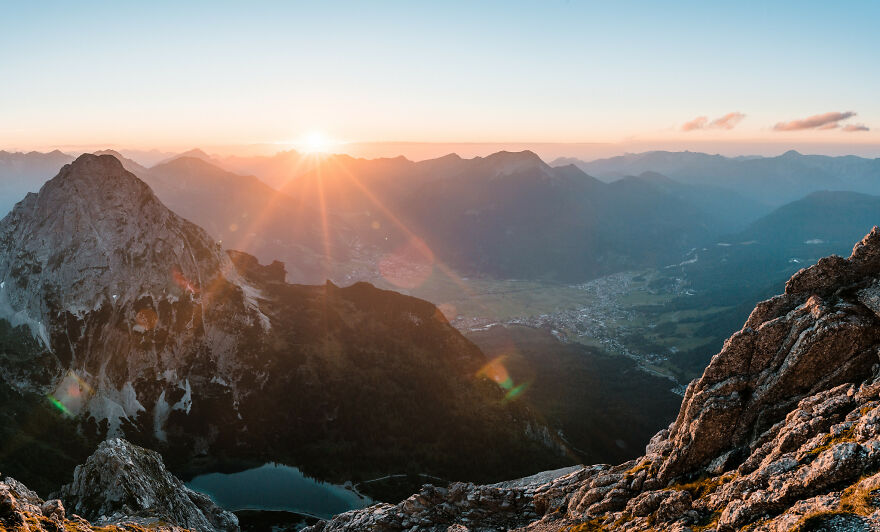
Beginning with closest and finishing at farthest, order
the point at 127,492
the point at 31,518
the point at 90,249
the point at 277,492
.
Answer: the point at 31,518
the point at 127,492
the point at 277,492
the point at 90,249

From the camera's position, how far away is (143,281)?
175m

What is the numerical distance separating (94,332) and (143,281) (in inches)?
900

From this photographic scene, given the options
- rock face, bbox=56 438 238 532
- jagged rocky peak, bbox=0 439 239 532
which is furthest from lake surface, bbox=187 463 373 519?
rock face, bbox=56 438 238 532

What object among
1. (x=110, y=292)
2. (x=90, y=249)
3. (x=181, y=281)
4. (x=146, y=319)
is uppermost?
(x=90, y=249)

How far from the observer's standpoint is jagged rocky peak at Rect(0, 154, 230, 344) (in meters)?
164

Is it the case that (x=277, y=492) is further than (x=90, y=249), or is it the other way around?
(x=90, y=249)

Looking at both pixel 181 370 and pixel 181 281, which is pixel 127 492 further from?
pixel 181 281

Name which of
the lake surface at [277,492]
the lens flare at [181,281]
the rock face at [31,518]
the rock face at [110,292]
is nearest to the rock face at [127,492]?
the rock face at [31,518]

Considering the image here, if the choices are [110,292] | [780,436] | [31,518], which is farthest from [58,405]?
[780,436]

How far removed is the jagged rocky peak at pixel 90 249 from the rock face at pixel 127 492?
301 ft

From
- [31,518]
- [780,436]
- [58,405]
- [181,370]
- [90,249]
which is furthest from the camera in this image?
[181,370]

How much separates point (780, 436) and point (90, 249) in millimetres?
201852

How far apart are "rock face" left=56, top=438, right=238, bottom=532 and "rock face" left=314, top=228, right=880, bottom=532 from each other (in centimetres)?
6100

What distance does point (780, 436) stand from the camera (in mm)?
39750
